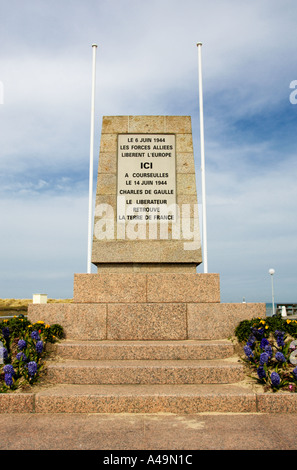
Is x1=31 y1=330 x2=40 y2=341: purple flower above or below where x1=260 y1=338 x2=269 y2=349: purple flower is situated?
above

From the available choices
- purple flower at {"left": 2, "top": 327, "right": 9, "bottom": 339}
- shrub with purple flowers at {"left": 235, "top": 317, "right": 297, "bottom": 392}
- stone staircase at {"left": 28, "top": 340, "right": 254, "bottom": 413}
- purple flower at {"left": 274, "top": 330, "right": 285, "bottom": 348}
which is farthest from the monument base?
purple flower at {"left": 274, "top": 330, "right": 285, "bottom": 348}

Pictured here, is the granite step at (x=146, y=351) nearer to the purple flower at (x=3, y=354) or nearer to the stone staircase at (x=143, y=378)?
the stone staircase at (x=143, y=378)

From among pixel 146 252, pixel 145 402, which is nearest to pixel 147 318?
pixel 146 252

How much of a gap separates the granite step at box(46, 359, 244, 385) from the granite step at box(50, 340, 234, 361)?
26.0 inches

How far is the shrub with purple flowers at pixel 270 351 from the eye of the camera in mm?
5242

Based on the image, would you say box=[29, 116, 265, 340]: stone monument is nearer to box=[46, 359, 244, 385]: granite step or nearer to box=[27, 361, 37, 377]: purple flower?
box=[46, 359, 244, 385]: granite step

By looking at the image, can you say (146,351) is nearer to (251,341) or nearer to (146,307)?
(146,307)

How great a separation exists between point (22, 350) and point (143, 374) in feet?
6.36

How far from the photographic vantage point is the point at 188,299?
25.9 feet

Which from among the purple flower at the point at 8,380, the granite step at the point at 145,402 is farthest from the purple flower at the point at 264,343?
the purple flower at the point at 8,380

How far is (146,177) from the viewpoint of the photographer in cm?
905

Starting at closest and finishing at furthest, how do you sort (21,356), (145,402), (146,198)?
(145,402)
(21,356)
(146,198)

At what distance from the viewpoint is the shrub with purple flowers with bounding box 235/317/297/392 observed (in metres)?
5.24
